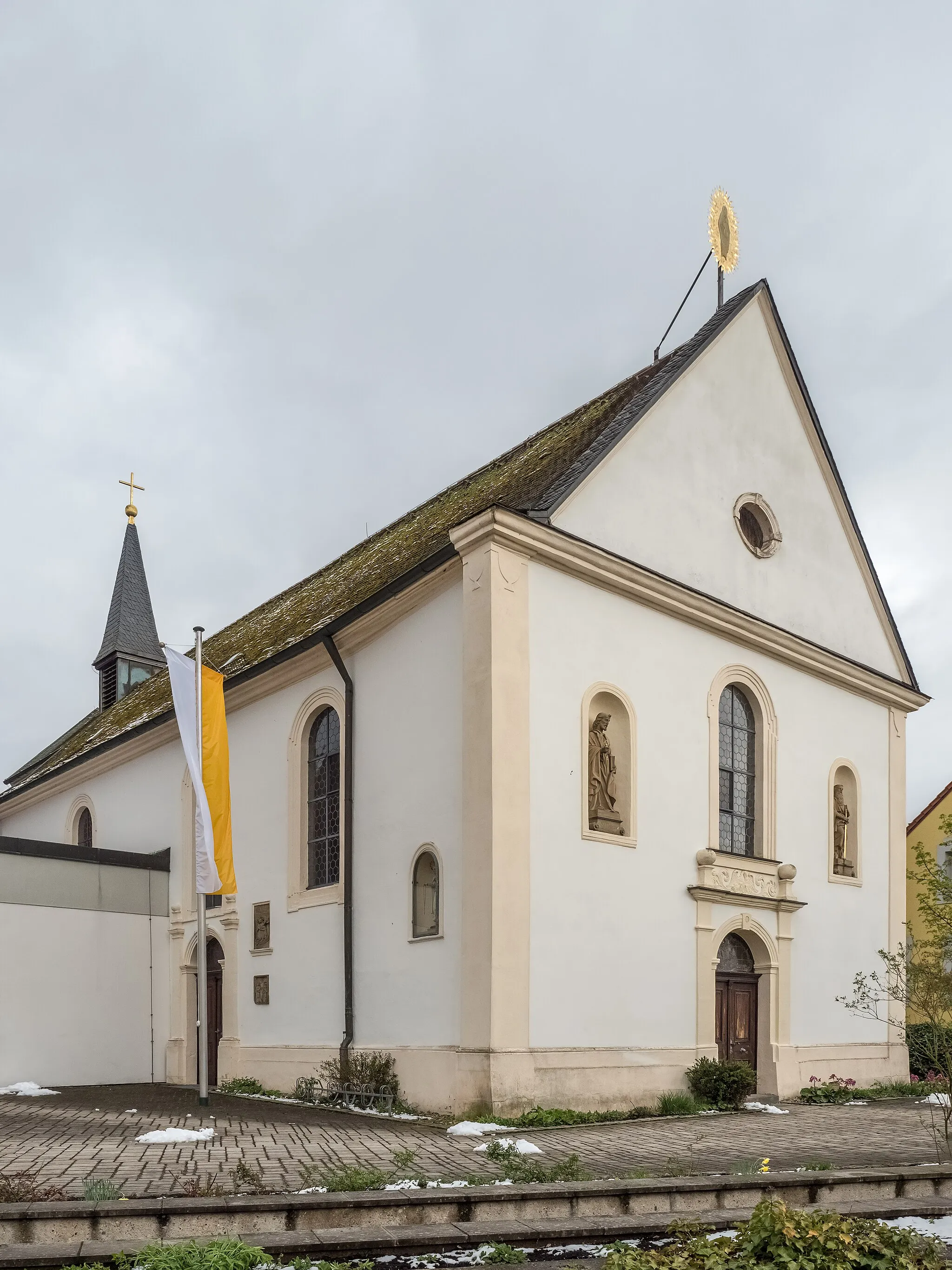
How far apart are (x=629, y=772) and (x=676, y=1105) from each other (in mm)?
4067

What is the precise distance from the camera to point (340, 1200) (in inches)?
279

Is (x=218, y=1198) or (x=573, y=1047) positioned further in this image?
(x=573, y=1047)

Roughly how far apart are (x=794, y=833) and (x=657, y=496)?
5.70 m

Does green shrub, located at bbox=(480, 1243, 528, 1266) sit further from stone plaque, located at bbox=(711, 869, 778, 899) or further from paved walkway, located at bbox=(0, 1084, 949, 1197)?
stone plaque, located at bbox=(711, 869, 778, 899)

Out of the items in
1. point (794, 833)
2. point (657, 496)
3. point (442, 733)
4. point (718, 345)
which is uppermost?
point (718, 345)

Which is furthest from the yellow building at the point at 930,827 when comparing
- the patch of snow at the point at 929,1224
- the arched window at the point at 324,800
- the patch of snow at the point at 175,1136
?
the patch of snow at the point at 929,1224

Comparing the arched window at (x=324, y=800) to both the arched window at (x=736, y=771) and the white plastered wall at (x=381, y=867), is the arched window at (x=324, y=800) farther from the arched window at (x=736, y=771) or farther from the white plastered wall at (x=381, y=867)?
the arched window at (x=736, y=771)

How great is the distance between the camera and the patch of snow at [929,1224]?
23.1 feet

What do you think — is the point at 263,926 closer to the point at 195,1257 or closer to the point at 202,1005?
the point at 202,1005

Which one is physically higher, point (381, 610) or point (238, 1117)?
point (381, 610)

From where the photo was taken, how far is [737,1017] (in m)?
17.8

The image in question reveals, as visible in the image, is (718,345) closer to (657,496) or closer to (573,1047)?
(657,496)

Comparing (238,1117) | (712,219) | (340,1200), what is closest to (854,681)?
(712,219)

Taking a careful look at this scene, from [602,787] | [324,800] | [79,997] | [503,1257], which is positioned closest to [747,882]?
[602,787]
